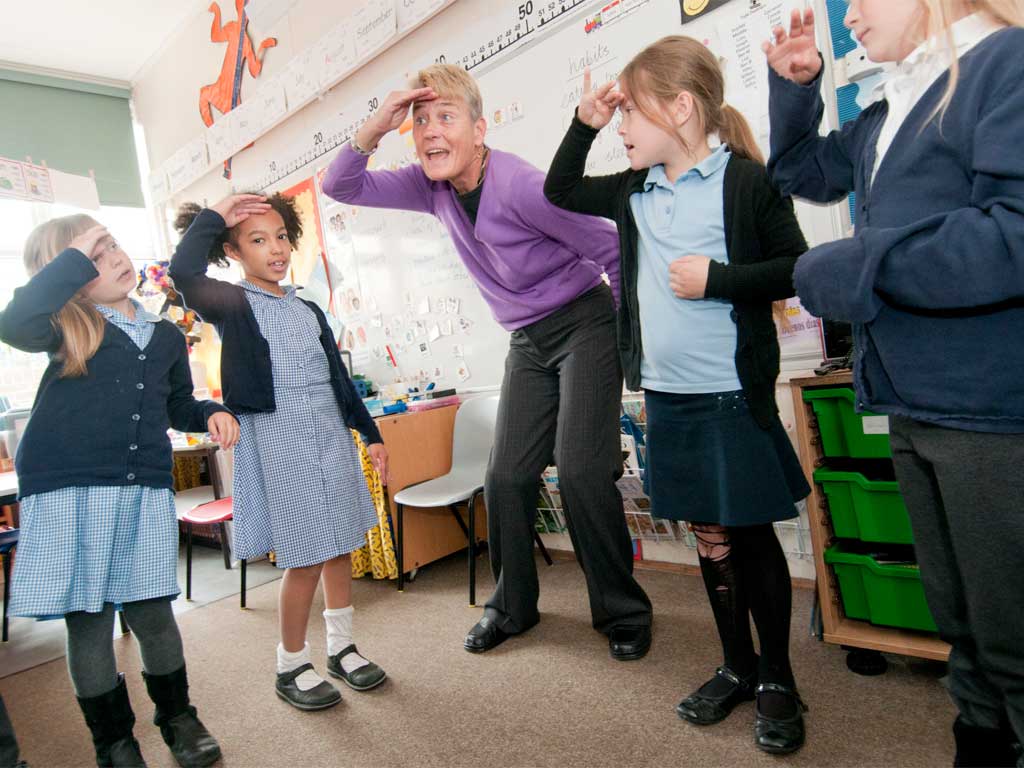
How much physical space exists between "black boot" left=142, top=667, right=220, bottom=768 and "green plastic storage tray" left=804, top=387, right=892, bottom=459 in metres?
1.59

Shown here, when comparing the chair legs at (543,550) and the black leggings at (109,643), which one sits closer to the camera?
the black leggings at (109,643)

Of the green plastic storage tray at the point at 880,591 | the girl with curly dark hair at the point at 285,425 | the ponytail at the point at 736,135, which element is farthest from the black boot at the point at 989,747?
the girl with curly dark hair at the point at 285,425

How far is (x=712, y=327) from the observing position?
123 centimetres

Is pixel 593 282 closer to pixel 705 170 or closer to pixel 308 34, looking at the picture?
pixel 705 170

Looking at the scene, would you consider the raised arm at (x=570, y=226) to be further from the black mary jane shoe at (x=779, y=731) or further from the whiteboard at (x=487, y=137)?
the black mary jane shoe at (x=779, y=731)

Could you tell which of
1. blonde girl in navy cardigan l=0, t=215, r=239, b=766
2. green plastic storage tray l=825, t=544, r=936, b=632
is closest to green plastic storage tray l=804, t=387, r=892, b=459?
green plastic storage tray l=825, t=544, r=936, b=632

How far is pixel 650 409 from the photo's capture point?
135cm

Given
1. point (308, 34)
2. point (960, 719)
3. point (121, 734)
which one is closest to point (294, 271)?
point (308, 34)

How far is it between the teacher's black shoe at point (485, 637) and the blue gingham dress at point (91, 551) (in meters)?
0.81

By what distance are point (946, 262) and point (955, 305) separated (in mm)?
58

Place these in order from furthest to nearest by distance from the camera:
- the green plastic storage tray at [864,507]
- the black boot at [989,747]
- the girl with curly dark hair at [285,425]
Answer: the girl with curly dark hair at [285,425]
the green plastic storage tray at [864,507]
the black boot at [989,747]

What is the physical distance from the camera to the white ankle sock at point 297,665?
1.68 metres

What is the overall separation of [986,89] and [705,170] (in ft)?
1.56

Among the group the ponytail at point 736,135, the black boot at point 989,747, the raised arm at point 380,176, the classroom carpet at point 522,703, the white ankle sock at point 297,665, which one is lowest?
the classroom carpet at point 522,703
